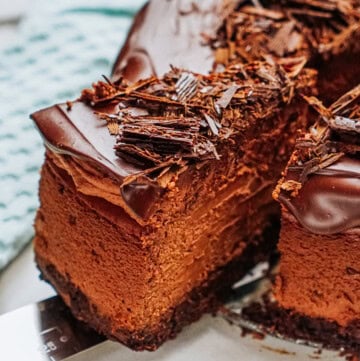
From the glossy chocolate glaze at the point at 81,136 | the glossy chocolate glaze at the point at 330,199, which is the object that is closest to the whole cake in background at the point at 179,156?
the glossy chocolate glaze at the point at 81,136

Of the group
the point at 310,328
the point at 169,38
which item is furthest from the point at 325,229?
the point at 169,38

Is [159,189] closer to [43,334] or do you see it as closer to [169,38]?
[43,334]

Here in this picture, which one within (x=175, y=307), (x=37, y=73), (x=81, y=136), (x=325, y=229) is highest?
(x=37, y=73)

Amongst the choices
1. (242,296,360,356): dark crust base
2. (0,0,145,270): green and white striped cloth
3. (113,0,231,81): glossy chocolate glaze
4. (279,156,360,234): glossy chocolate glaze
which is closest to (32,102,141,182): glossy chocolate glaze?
(113,0,231,81): glossy chocolate glaze

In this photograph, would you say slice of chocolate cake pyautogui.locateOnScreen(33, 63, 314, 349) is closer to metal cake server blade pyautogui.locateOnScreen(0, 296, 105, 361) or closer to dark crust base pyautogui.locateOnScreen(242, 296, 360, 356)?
metal cake server blade pyautogui.locateOnScreen(0, 296, 105, 361)

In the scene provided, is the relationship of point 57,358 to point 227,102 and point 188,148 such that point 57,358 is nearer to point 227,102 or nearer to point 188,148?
point 188,148

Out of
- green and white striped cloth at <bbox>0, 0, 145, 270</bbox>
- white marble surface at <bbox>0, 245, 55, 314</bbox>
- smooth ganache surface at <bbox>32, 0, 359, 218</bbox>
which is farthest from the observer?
green and white striped cloth at <bbox>0, 0, 145, 270</bbox>
